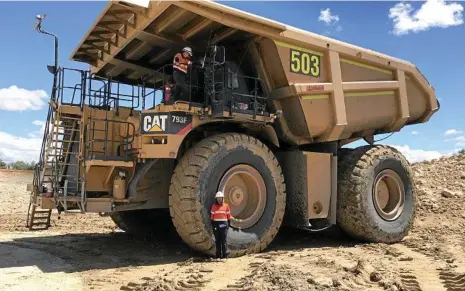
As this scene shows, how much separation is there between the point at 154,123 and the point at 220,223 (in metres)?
1.60

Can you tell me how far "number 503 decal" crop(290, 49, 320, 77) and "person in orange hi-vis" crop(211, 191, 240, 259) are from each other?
99.7 inches

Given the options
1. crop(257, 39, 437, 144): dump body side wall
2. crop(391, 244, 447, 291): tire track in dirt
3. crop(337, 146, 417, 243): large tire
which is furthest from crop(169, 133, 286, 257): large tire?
crop(391, 244, 447, 291): tire track in dirt

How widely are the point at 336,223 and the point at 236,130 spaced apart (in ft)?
8.65

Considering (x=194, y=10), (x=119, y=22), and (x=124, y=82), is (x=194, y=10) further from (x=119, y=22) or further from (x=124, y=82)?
(x=124, y=82)

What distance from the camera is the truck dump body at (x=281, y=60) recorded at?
696cm

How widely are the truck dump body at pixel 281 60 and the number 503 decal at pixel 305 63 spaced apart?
16 millimetres

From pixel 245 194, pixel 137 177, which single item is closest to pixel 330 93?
pixel 245 194

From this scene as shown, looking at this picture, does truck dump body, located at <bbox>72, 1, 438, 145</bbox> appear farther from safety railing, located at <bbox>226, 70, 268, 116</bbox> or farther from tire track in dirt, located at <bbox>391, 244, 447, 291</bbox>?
tire track in dirt, located at <bbox>391, 244, 447, 291</bbox>

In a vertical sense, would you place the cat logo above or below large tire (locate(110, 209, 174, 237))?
above

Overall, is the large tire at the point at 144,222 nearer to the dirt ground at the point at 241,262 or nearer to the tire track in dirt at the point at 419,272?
the dirt ground at the point at 241,262

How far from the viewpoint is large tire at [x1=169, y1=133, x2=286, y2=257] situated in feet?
20.6

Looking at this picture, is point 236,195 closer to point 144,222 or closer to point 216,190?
point 216,190

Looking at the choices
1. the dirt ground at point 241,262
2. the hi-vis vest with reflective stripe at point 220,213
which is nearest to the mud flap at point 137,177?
the dirt ground at point 241,262

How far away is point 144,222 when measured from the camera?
904 cm
